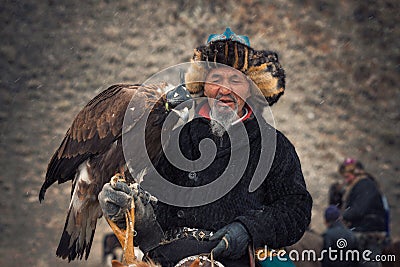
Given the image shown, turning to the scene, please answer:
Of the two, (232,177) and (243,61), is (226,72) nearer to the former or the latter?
(243,61)

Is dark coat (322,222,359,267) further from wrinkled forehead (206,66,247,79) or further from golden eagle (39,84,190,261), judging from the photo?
wrinkled forehead (206,66,247,79)

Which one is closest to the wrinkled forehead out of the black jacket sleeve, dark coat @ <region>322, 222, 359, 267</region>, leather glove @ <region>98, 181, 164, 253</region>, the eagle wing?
the black jacket sleeve

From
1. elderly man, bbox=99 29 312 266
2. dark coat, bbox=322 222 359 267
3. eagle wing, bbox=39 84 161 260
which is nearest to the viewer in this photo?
elderly man, bbox=99 29 312 266

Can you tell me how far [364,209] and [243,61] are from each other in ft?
8.71

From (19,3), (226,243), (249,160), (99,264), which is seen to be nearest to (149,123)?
(249,160)

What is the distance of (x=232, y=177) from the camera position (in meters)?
1.55

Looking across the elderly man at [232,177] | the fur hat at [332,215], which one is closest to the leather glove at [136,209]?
the elderly man at [232,177]

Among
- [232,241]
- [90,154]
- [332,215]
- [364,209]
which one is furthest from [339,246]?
[232,241]

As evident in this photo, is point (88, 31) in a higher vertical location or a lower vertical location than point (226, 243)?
higher

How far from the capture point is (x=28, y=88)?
5.00m

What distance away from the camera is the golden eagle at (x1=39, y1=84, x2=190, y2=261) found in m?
2.45

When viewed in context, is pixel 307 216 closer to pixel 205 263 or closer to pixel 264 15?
pixel 205 263

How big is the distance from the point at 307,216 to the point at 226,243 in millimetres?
265

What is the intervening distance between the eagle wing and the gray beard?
0.90m
